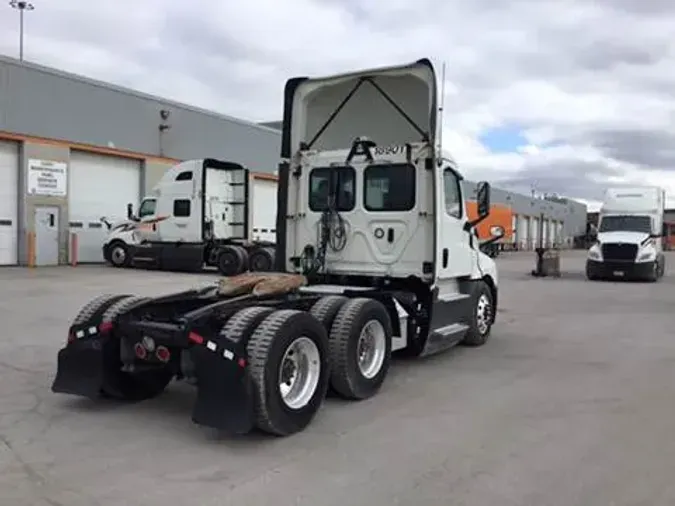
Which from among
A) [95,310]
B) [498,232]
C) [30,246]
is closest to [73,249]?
[30,246]

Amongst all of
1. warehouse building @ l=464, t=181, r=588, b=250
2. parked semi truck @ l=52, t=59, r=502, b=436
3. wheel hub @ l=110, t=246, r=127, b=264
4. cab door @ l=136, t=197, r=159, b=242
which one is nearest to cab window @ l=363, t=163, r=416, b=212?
parked semi truck @ l=52, t=59, r=502, b=436

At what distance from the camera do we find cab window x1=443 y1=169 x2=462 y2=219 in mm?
8415

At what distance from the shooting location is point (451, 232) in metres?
8.48

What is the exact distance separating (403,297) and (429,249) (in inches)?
26.5

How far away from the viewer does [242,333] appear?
17.3 ft

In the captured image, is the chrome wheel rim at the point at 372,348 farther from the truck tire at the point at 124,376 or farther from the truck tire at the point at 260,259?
the truck tire at the point at 260,259

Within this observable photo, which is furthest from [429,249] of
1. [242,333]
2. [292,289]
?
[242,333]

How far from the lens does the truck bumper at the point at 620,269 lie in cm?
2353

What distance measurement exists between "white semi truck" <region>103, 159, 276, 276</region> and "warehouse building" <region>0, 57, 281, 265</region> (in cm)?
212

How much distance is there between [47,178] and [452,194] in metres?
20.8

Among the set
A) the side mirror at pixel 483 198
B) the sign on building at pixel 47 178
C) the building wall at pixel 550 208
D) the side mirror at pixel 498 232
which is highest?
the building wall at pixel 550 208

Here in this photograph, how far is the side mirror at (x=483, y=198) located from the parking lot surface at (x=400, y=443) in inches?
72.9

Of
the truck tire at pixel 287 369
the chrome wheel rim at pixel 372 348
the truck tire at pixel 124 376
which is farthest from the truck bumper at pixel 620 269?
the truck tire at pixel 124 376

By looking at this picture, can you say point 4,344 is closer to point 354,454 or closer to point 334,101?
point 334,101
